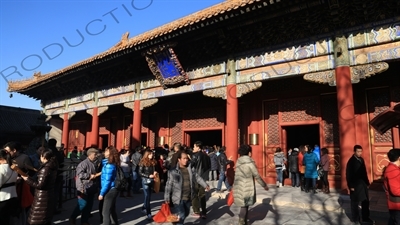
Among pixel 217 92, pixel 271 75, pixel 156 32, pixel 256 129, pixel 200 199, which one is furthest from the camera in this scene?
pixel 156 32

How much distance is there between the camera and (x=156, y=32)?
10.2 metres

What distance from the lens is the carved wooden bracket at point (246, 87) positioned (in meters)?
8.20

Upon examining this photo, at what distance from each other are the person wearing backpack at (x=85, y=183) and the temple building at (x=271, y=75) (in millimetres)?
4582

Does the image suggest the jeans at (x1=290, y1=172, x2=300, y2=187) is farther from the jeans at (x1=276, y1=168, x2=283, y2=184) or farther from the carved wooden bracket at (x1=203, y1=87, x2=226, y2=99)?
the carved wooden bracket at (x1=203, y1=87, x2=226, y2=99)

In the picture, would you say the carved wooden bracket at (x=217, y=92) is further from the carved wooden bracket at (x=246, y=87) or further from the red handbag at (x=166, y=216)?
the red handbag at (x=166, y=216)

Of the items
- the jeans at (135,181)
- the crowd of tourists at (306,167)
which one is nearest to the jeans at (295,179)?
the crowd of tourists at (306,167)

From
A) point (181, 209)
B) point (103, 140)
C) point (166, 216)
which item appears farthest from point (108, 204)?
point (103, 140)

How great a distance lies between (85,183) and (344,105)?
223 inches

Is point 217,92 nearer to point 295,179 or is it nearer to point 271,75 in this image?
point 271,75

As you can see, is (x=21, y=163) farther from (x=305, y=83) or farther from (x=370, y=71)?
(x=305, y=83)

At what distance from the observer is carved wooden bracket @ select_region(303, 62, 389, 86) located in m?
6.38

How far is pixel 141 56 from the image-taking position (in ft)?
34.7

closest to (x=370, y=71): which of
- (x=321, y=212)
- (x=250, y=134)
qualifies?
(x=321, y=212)

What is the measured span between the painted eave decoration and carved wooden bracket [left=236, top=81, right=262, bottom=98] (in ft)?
6.48
